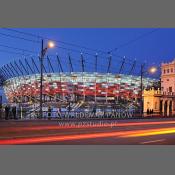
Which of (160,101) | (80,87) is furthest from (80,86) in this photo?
(160,101)

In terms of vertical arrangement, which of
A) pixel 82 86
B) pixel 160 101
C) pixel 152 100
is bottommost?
pixel 160 101

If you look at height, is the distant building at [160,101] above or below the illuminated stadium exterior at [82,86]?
below

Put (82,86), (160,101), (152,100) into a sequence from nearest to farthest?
(152,100) < (160,101) < (82,86)

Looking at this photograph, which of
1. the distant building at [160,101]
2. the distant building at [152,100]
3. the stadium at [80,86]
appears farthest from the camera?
the stadium at [80,86]

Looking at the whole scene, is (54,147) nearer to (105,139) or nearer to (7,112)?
(105,139)

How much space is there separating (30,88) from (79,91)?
16.2 meters

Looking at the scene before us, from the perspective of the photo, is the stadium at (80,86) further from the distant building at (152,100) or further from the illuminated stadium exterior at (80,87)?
the distant building at (152,100)

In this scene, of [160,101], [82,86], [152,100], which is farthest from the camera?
[82,86]

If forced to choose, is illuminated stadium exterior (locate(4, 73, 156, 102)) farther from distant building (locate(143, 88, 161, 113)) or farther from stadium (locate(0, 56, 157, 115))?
distant building (locate(143, 88, 161, 113))

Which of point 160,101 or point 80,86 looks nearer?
point 160,101

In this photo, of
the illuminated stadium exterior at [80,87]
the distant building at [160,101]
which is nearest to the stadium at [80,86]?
the illuminated stadium exterior at [80,87]

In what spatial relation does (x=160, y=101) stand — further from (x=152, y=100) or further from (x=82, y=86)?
(x=82, y=86)

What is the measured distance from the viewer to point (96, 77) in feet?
342

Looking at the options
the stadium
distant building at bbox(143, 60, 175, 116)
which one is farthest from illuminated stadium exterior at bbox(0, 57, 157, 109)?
distant building at bbox(143, 60, 175, 116)
